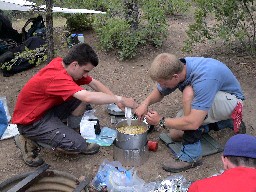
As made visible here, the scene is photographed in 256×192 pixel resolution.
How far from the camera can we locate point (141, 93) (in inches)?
221

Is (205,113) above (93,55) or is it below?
below

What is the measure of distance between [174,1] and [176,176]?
4890mm

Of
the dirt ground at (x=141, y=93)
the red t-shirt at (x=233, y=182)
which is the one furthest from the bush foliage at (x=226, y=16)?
the red t-shirt at (x=233, y=182)

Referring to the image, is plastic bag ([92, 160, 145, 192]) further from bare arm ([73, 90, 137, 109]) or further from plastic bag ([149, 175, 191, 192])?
bare arm ([73, 90, 137, 109])

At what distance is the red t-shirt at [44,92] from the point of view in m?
3.69

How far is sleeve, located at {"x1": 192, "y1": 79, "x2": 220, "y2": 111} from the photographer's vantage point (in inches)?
145

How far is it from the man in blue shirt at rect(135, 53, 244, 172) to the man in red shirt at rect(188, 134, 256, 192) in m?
1.31

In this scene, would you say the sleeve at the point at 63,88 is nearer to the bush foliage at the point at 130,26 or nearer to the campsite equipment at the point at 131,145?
the campsite equipment at the point at 131,145

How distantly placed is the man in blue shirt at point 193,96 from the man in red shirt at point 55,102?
0.47m

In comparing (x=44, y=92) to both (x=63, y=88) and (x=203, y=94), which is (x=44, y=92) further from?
(x=203, y=94)

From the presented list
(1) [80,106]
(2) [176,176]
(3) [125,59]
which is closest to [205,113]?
(2) [176,176]

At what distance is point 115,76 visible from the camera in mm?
6105

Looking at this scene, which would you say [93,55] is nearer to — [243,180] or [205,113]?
[205,113]

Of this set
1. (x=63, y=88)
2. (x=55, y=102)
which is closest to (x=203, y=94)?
(x=63, y=88)
